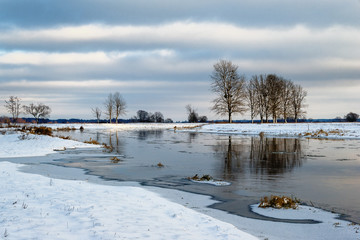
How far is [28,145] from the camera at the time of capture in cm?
2389

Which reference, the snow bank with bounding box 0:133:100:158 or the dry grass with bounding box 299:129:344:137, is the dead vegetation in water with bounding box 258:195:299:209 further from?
the dry grass with bounding box 299:129:344:137

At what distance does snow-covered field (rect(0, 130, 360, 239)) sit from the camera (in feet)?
19.6

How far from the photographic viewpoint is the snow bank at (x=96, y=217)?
5.91m

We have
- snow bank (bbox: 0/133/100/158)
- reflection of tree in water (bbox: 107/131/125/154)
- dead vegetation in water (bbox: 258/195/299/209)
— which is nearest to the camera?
dead vegetation in water (bbox: 258/195/299/209)

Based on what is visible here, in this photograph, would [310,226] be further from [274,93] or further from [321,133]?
[274,93]

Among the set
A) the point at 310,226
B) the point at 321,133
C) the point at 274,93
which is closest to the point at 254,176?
the point at 310,226

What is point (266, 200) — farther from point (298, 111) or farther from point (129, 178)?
point (298, 111)

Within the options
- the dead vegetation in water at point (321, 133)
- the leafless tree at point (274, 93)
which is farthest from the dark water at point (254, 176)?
the leafless tree at point (274, 93)

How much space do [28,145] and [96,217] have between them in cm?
1976

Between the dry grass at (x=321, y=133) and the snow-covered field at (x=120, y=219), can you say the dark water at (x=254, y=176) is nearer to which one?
the snow-covered field at (x=120, y=219)

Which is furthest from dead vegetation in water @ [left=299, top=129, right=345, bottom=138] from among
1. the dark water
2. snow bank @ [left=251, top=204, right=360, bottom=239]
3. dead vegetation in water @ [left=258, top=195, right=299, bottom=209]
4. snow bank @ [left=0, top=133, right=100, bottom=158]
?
snow bank @ [left=251, top=204, right=360, bottom=239]

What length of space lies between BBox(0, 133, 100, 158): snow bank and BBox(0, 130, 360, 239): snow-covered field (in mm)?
12645

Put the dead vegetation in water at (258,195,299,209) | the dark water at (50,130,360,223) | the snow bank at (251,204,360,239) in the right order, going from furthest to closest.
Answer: the dark water at (50,130,360,223), the dead vegetation in water at (258,195,299,209), the snow bank at (251,204,360,239)

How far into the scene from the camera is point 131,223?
6707 mm
